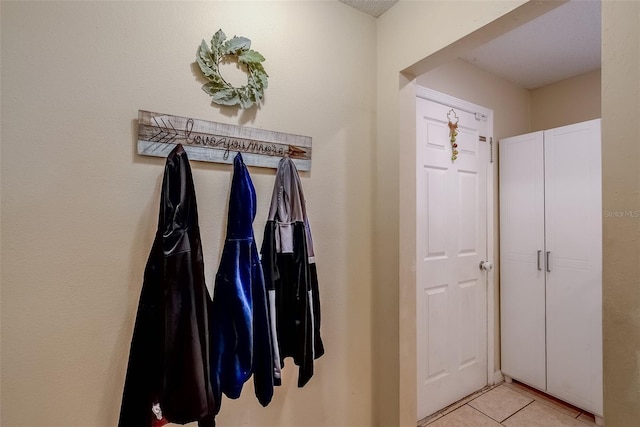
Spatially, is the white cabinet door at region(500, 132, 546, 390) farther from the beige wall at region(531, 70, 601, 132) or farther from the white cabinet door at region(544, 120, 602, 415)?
the beige wall at region(531, 70, 601, 132)

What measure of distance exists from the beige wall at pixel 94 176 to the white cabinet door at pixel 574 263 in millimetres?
1872

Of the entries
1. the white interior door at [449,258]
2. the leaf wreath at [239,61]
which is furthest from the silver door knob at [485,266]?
the leaf wreath at [239,61]

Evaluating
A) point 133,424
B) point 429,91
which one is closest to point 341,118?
point 429,91

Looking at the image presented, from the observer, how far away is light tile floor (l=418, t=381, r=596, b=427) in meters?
1.88

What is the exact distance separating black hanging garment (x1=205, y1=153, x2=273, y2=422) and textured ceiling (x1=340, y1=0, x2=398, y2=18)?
39.7 inches

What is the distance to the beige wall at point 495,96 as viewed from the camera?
205 centimetres

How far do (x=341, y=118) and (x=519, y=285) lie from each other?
A: 1907 mm

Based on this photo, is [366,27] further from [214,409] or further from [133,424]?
[133,424]

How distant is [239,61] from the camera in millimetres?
1190

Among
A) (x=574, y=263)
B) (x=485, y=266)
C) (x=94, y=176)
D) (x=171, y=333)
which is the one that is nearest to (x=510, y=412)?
(x=485, y=266)

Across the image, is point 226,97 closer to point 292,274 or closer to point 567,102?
point 292,274

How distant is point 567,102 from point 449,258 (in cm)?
167

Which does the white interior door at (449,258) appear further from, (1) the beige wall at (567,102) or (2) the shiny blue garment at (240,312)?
(2) the shiny blue garment at (240,312)

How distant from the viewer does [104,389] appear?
3.20ft
